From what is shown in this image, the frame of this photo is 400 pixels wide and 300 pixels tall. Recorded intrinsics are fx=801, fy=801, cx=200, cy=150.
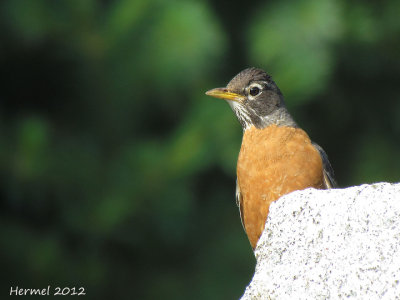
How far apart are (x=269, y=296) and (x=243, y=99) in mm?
2485

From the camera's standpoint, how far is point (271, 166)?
14.2 feet

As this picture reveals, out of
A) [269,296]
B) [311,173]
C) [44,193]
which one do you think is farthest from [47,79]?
[269,296]

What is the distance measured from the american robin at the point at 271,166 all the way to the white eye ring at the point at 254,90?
0.57 feet

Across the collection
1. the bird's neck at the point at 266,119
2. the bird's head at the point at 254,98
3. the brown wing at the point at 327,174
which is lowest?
the brown wing at the point at 327,174

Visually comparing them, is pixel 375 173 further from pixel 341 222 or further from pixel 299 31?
pixel 341 222

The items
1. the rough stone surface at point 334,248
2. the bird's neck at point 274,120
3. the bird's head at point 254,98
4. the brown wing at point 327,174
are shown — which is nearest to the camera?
the rough stone surface at point 334,248

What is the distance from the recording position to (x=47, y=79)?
6836 millimetres

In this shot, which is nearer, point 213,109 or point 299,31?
point 213,109

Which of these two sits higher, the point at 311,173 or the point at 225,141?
the point at 311,173

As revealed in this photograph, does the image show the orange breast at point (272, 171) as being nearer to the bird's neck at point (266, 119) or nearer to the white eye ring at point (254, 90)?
the bird's neck at point (266, 119)

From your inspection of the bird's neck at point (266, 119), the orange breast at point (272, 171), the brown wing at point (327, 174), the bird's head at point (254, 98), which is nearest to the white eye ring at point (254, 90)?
the bird's head at point (254, 98)

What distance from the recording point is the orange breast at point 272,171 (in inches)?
166

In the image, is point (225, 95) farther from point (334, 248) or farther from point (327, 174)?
point (334, 248)

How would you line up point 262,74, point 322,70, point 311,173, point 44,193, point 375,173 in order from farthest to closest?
point 375,173, point 322,70, point 44,193, point 262,74, point 311,173
